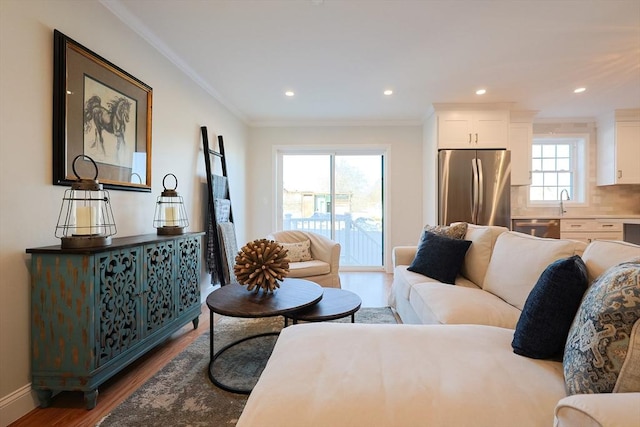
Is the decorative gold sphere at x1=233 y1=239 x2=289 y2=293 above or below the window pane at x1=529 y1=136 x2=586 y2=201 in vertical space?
below

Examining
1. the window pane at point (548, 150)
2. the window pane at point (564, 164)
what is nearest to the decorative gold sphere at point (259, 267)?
the window pane at point (548, 150)

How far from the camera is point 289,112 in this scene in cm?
461

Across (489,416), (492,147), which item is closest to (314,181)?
(492,147)

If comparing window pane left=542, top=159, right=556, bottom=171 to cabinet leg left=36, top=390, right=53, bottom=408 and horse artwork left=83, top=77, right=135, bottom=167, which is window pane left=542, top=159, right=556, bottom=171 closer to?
horse artwork left=83, top=77, right=135, bottom=167

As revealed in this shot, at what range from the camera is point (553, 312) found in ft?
3.64

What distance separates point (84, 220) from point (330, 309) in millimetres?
1554

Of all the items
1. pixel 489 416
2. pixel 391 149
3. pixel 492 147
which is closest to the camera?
pixel 489 416

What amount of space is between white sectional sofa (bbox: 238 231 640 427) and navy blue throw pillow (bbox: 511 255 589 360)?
0.16 feet

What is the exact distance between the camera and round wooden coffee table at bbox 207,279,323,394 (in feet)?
5.71

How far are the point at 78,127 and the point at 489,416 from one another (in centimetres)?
248

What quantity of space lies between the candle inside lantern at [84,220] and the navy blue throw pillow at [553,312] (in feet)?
7.19

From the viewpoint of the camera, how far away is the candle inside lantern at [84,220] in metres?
1.69

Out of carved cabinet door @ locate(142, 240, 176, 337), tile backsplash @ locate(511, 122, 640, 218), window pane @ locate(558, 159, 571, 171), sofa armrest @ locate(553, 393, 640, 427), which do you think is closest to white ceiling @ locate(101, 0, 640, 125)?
tile backsplash @ locate(511, 122, 640, 218)

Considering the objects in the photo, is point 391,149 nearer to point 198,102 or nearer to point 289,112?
point 289,112
